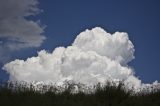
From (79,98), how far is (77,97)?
0.12 m

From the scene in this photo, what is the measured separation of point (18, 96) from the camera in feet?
44.4

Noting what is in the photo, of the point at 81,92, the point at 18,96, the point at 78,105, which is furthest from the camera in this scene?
the point at 81,92

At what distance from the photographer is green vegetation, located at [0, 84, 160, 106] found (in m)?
12.8

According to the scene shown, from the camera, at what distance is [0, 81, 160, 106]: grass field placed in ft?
42.1

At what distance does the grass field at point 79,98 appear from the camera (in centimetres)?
1282

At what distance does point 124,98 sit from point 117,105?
3.02 feet

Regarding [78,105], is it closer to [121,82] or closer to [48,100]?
[48,100]

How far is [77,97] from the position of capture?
45.8 feet

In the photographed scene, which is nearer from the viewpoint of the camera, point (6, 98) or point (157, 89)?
point (6, 98)

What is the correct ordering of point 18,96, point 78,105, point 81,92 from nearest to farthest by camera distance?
point 78,105
point 18,96
point 81,92

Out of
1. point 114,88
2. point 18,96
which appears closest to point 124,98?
point 114,88

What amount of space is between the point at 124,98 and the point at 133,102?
791mm

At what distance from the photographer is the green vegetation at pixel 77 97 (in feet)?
42.1

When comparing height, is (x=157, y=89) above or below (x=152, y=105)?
above
